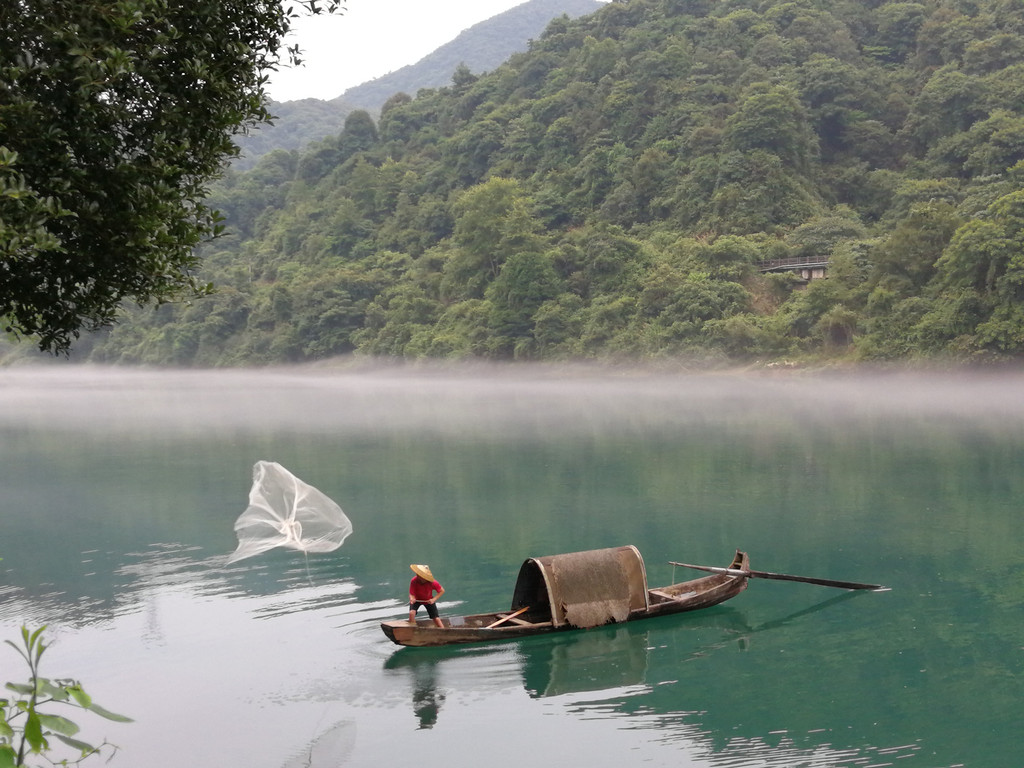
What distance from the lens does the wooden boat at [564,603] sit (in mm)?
11430

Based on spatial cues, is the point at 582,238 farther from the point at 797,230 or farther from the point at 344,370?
the point at 344,370

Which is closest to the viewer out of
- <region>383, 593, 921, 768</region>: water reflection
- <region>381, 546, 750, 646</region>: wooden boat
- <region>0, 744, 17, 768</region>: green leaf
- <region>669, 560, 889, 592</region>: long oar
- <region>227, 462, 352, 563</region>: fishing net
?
<region>0, 744, 17, 768</region>: green leaf

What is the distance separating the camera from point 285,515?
12.6 metres

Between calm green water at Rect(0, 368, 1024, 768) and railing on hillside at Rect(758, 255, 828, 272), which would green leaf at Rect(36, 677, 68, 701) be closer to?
calm green water at Rect(0, 368, 1024, 768)

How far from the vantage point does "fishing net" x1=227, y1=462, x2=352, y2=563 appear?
41.0 feet

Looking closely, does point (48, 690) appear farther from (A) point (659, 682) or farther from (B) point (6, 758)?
(A) point (659, 682)

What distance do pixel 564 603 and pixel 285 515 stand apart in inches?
145

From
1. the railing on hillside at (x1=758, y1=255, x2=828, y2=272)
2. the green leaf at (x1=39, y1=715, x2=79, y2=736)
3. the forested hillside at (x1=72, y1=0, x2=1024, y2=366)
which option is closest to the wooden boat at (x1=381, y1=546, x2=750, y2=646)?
the green leaf at (x1=39, y1=715, x2=79, y2=736)

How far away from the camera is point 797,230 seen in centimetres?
6062

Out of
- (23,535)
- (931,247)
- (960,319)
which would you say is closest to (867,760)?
(23,535)

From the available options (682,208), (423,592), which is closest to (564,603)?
(423,592)

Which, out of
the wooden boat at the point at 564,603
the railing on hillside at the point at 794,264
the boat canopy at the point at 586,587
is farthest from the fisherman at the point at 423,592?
the railing on hillside at the point at 794,264

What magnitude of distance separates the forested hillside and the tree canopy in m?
41.2

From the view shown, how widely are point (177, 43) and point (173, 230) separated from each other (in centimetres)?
145
